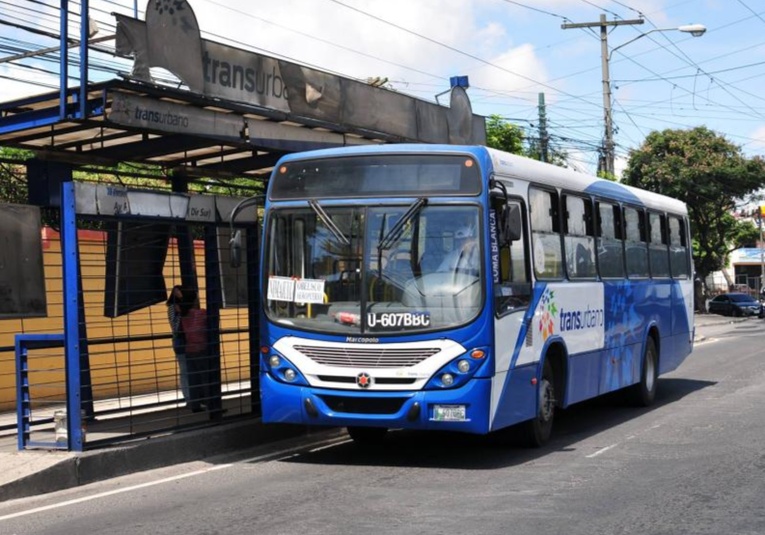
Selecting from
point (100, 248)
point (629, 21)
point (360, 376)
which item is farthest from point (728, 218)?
point (360, 376)

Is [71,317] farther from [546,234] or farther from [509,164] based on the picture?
[546,234]

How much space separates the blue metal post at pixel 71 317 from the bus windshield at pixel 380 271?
1850mm

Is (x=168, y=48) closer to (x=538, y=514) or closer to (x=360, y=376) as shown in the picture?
(x=360, y=376)

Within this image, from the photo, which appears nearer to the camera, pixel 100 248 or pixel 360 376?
pixel 360 376

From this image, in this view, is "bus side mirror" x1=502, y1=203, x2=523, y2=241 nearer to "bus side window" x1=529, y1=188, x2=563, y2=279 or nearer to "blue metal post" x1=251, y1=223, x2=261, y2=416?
"bus side window" x1=529, y1=188, x2=563, y2=279

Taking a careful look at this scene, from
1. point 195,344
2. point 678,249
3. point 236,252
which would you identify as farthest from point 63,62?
point 678,249

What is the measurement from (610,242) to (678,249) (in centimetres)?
409

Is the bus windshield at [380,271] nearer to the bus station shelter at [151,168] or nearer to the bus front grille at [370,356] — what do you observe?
the bus front grille at [370,356]

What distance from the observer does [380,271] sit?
9984 mm

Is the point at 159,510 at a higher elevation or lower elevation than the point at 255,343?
lower

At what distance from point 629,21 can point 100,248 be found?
2323 centimetres

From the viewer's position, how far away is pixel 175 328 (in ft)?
40.7

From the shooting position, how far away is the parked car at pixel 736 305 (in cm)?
5375

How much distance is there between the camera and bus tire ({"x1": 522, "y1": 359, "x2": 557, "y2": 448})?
11.0 meters
